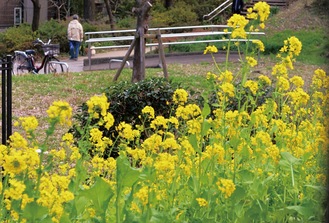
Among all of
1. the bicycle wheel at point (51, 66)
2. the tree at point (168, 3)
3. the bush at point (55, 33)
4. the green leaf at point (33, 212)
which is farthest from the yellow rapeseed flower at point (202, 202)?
the tree at point (168, 3)

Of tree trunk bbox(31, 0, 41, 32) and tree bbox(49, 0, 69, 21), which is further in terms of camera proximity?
tree bbox(49, 0, 69, 21)

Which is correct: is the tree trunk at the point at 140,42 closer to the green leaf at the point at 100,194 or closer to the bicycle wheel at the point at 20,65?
the bicycle wheel at the point at 20,65

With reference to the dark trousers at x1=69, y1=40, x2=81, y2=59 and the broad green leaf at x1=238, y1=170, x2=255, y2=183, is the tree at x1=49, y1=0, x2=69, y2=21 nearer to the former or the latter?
the dark trousers at x1=69, y1=40, x2=81, y2=59

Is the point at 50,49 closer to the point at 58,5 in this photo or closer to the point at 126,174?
the point at 126,174

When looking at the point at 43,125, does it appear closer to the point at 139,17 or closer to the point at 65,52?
the point at 139,17

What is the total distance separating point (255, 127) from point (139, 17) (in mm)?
10361

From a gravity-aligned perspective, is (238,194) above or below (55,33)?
above

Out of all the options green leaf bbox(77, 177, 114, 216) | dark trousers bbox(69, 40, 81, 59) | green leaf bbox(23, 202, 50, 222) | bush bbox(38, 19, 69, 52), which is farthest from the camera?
bush bbox(38, 19, 69, 52)

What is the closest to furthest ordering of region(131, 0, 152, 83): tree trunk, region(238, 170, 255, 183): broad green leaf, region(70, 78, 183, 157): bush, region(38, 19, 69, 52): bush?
1. region(238, 170, 255, 183): broad green leaf
2. region(70, 78, 183, 157): bush
3. region(131, 0, 152, 83): tree trunk
4. region(38, 19, 69, 52): bush

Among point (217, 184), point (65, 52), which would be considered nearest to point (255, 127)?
point (217, 184)

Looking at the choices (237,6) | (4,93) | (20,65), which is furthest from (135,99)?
(237,6)

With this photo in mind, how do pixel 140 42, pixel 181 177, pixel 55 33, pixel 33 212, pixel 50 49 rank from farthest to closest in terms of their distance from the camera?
pixel 55 33, pixel 50 49, pixel 140 42, pixel 181 177, pixel 33 212

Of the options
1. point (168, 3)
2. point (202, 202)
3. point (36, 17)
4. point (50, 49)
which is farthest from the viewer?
point (168, 3)

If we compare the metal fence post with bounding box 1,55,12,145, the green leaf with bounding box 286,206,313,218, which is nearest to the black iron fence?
the metal fence post with bounding box 1,55,12,145
